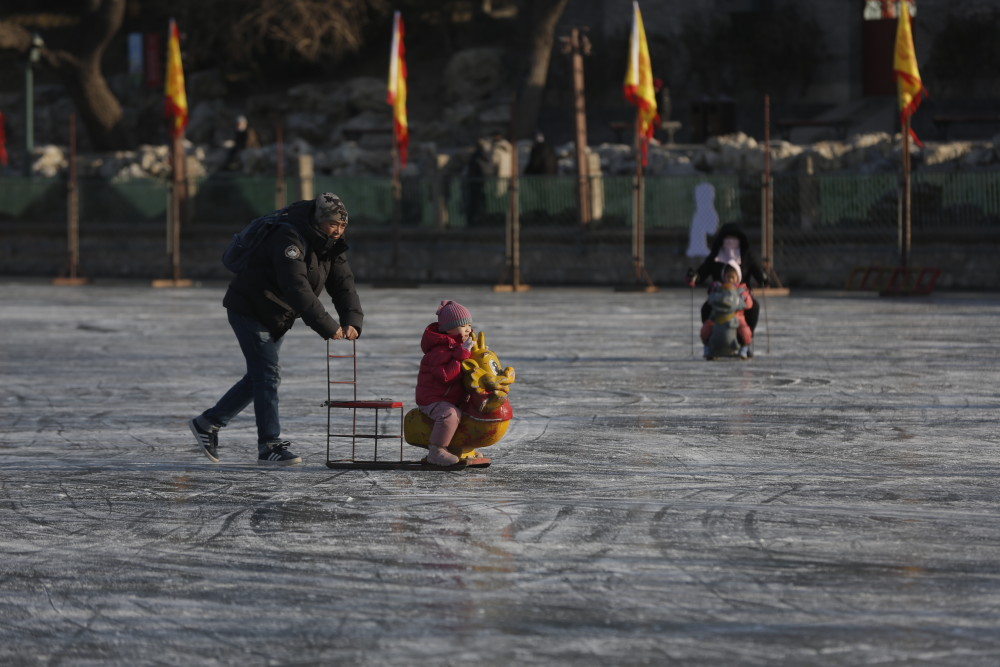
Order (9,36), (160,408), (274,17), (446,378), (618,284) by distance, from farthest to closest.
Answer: (274,17) → (9,36) → (618,284) → (160,408) → (446,378)

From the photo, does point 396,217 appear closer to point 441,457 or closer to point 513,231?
point 513,231

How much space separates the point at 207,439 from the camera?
1008 centimetres

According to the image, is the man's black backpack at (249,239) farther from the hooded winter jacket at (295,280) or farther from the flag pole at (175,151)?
the flag pole at (175,151)

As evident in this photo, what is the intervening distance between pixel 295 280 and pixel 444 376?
3.25 ft

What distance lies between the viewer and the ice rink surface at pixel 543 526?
588 centimetres

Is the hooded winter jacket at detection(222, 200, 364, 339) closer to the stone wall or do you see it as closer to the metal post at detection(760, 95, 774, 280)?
the metal post at detection(760, 95, 774, 280)

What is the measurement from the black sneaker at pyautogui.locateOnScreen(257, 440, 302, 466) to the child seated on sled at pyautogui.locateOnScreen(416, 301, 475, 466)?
34.2 inches

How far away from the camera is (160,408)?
41.8ft

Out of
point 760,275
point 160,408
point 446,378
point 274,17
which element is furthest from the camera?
point 274,17

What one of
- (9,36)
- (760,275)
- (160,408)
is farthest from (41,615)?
(9,36)

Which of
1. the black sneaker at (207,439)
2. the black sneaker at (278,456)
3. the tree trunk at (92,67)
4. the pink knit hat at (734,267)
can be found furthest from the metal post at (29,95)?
the black sneaker at (278,456)

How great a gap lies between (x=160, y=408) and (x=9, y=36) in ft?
105

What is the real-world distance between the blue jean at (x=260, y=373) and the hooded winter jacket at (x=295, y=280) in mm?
62

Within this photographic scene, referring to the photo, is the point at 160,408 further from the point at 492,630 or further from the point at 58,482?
the point at 492,630
